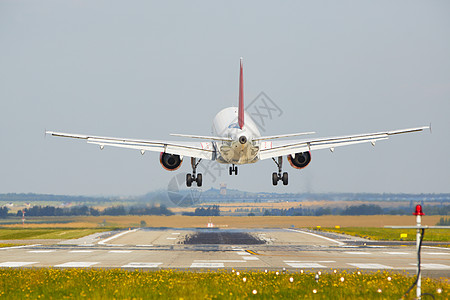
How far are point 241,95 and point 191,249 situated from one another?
50.5 ft

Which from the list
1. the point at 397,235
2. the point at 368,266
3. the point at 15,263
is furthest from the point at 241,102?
the point at 397,235

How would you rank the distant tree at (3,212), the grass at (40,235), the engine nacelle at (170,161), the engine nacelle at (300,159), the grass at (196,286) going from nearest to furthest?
the grass at (196,286) < the engine nacelle at (170,161) < the engine nacelle at (300,159) < the grass at (40,235) < the distant tree at (3,212)

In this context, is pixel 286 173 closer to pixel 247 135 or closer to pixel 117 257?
pixel 247 135

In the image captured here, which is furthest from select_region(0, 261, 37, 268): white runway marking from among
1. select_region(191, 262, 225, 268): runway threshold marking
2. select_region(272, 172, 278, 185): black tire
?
select_region(272, 172, 278, 185): black tire

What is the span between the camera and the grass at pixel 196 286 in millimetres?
21109

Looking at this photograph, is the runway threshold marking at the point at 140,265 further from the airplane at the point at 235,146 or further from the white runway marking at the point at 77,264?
the airplane at the point at 235,146

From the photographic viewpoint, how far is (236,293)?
21516mm

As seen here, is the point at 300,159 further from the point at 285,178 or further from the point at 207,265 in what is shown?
the point at 207,265

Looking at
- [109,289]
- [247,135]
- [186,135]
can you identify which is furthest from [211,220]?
[109,289]

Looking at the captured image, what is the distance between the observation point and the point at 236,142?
1842 inches

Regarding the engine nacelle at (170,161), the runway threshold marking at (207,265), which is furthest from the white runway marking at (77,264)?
the engine nacelle at (170,161)

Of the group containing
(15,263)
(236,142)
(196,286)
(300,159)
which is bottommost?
(15,263)

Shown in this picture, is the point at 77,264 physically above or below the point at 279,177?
below

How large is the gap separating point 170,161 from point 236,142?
31.8ft
